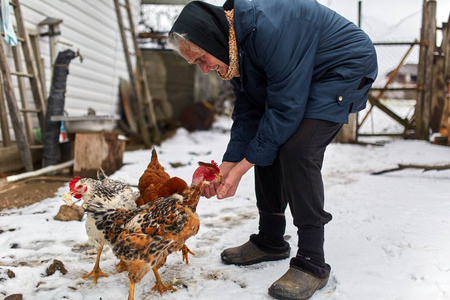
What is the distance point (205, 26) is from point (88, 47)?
23.7 feet

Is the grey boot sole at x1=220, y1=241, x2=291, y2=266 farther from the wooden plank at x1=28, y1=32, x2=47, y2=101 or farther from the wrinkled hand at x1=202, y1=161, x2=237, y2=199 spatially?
the wooden plank at x1=28, y1=32, x2=47, y2=101

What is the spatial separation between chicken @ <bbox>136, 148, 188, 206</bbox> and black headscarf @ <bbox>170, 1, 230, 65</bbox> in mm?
970

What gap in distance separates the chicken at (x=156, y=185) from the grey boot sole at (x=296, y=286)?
0.87 meters

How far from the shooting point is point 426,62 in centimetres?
820

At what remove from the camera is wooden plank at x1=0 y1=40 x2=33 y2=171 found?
15.2 feet

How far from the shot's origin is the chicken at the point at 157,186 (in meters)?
2.39

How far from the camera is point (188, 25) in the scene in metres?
1.74

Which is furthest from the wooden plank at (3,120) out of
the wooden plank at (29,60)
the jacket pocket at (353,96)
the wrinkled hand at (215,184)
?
the jacket pocket at (353,96)

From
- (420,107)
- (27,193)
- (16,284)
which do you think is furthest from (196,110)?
(16,284)

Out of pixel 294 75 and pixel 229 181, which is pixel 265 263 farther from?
pixel 294 75

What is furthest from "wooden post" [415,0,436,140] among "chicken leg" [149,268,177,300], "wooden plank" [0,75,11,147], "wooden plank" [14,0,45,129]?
"wooden plank" [0,75,11,147]

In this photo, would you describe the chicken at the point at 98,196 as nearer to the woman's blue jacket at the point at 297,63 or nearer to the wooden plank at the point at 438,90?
the woman's blue jacket at the point at 297,63

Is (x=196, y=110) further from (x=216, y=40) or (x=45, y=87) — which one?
(x=216, y=40)

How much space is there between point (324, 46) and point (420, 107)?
7696 millimetres
